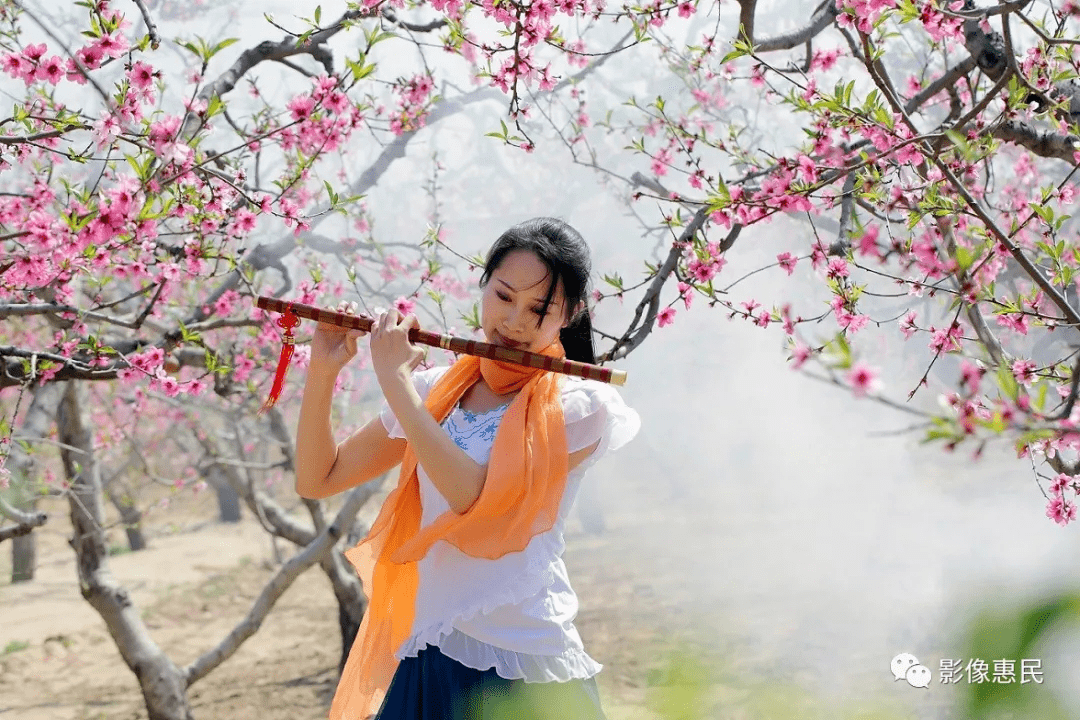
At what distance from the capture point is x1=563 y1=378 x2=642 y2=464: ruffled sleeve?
1.72 m

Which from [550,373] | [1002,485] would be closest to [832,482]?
[1002,485]

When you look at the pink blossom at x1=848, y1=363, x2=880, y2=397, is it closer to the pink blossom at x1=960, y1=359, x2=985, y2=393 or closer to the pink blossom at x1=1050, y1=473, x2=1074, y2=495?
the pink blossom at x1=960, y1=359, x2=985, y2=393

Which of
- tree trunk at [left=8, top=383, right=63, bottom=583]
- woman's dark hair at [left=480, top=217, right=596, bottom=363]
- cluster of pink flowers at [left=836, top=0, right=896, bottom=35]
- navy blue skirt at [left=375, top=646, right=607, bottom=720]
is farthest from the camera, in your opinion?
tree trunk at [left=8, top=383, right=63, bottom=583]

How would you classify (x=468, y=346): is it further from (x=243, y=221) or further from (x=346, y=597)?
(x=346, y=597)

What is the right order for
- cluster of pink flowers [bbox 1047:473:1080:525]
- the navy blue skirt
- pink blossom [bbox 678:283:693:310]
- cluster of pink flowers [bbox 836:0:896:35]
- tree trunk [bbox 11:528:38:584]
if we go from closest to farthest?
1. the navy blue skirt
2. cluster of pink flowers [bbox 836:0:896:35]
3. cluster of pink flowers [bbox 1047:473:1080:525]
4. pink blossom [bbox 678:283:693:310]
5. tree trunk [bbox 11:528:38:584]

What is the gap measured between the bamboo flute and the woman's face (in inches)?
1.9

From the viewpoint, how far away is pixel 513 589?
1.62m

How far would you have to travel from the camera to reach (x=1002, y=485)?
31.4 ft

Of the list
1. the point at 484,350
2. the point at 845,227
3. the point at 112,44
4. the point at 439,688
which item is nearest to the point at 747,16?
the point at 845,227

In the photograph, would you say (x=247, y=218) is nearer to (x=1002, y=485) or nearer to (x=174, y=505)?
(x=1002, y=485)

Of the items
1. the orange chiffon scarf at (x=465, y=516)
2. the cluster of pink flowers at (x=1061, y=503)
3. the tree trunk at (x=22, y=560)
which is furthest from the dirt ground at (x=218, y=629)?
the orange chiffon scarf at (x=465, y=516)

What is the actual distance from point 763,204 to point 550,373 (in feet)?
2.48

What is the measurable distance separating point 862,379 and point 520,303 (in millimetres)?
880

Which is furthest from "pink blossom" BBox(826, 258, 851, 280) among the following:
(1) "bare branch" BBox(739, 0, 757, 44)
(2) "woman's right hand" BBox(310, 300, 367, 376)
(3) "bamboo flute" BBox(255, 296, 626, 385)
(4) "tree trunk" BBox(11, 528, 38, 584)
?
(4) "tree trunk" BBox(11, 528, 38, 584)
